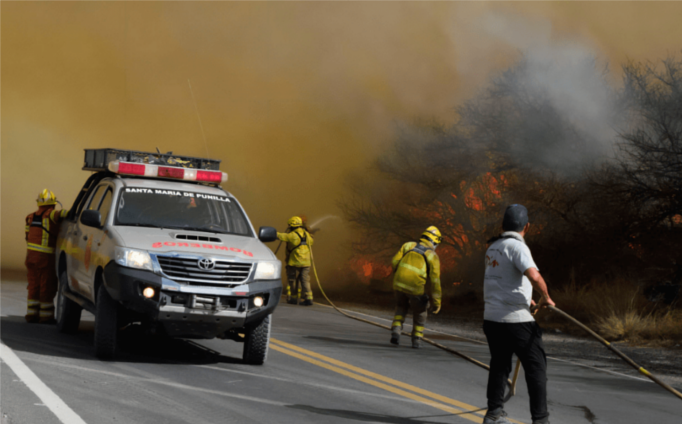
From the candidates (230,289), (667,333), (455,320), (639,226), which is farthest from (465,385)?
(639,226)

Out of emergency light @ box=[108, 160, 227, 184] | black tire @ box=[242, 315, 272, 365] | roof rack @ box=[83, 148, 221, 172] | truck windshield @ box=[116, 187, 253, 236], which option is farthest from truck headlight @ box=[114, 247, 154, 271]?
roof rack @ box=[83, 148, 221, 172]

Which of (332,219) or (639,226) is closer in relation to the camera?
(639,226)

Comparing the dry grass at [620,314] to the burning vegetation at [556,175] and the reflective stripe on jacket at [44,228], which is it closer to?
the burning vegetation at [556,175]

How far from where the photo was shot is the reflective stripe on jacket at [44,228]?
396 inches

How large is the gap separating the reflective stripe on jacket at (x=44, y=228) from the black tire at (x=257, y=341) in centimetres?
376

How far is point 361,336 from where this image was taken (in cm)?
1103

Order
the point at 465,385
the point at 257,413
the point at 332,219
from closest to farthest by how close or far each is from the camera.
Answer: the point at 257,413 → the point at 465,385 → the point at 332,219

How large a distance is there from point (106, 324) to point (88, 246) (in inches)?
46.0

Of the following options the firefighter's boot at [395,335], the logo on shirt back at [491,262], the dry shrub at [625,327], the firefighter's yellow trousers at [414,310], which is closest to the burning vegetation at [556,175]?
the dry shrub at [625,327]

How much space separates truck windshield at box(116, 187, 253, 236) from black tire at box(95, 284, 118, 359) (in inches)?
35.9

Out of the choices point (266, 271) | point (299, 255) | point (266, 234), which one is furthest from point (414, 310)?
point (299, 255)

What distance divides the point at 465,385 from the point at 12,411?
4315 millimetres

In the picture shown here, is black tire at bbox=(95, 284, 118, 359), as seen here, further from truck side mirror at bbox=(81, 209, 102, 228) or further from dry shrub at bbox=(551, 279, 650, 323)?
dry shrub at bbox=(551, 279, 650, 323)

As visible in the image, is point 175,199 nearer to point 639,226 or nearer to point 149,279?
point 149,279
